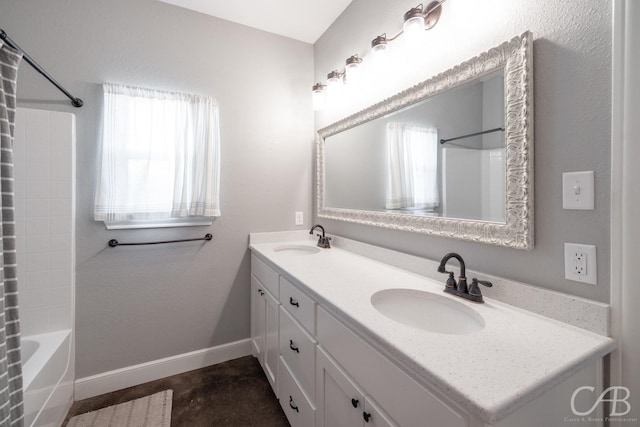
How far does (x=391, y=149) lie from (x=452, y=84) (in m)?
0.45

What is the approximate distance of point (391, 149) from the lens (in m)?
1.51

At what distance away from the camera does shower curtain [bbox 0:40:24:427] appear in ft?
2.82

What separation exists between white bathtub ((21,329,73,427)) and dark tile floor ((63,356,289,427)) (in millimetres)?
175

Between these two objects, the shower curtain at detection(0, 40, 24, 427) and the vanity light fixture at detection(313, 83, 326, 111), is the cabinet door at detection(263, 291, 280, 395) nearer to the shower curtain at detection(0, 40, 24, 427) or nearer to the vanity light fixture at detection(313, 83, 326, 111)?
the shower curtain at detection(0, 40, 24, 427)

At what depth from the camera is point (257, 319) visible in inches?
75.0

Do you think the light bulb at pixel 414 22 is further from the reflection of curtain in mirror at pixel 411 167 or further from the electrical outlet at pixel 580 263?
the electrical outlet at pixel 580 263

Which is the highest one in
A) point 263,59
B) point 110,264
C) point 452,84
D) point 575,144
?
point 263,59

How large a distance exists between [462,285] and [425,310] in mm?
178

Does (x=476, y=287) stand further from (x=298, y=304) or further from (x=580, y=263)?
(x=298, y=304)

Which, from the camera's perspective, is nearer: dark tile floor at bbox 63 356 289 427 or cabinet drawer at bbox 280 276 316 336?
cabinet drawer at bbox 280 276 316 336

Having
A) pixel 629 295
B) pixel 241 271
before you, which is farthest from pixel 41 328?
pixel 629 295

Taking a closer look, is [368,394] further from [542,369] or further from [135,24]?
[135,24]

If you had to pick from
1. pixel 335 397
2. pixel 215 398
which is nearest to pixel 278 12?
A: pixel 335 397

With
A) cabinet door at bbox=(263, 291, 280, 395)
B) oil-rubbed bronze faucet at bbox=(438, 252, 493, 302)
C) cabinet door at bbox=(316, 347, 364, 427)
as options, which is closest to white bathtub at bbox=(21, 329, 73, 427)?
cabinet door at bbox=(263, 291, 280, 395)
